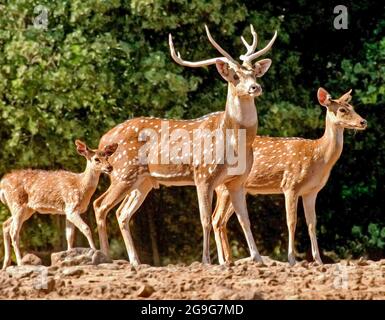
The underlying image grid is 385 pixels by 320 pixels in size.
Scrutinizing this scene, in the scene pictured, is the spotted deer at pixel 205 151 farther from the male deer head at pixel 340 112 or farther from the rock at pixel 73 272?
the rock at pixel 73 272

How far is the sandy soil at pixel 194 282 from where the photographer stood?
40.8ft

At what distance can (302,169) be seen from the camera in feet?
51.3

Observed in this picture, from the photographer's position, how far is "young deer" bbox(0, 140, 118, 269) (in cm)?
1538

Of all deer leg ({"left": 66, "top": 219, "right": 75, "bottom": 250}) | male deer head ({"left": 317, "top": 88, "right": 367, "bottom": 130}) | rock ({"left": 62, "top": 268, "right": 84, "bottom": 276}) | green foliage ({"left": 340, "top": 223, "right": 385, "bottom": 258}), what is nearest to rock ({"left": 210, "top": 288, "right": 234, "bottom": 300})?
rock ({"left": 62, "top": 268, "right": 84, "bottom": 276})

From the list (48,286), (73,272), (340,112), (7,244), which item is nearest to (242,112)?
(340,112)

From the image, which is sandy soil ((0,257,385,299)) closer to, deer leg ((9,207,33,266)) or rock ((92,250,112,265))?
rock ((92,250,112,265))

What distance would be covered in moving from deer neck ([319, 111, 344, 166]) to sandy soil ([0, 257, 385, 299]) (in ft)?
5.90

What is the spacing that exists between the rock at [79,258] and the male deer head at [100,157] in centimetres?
112

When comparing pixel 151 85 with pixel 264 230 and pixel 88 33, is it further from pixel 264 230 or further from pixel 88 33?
pixel 264 230

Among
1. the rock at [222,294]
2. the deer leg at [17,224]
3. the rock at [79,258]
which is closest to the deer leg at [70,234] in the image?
the deer leg at [17,224]

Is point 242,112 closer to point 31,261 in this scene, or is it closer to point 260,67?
point 260,67

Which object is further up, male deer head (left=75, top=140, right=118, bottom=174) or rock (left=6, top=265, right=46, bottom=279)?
male deer head (left=75, top=140, right=118, bottom=174)

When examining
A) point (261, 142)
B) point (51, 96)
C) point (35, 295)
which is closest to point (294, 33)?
point (51, 96)

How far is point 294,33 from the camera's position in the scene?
21688mm
